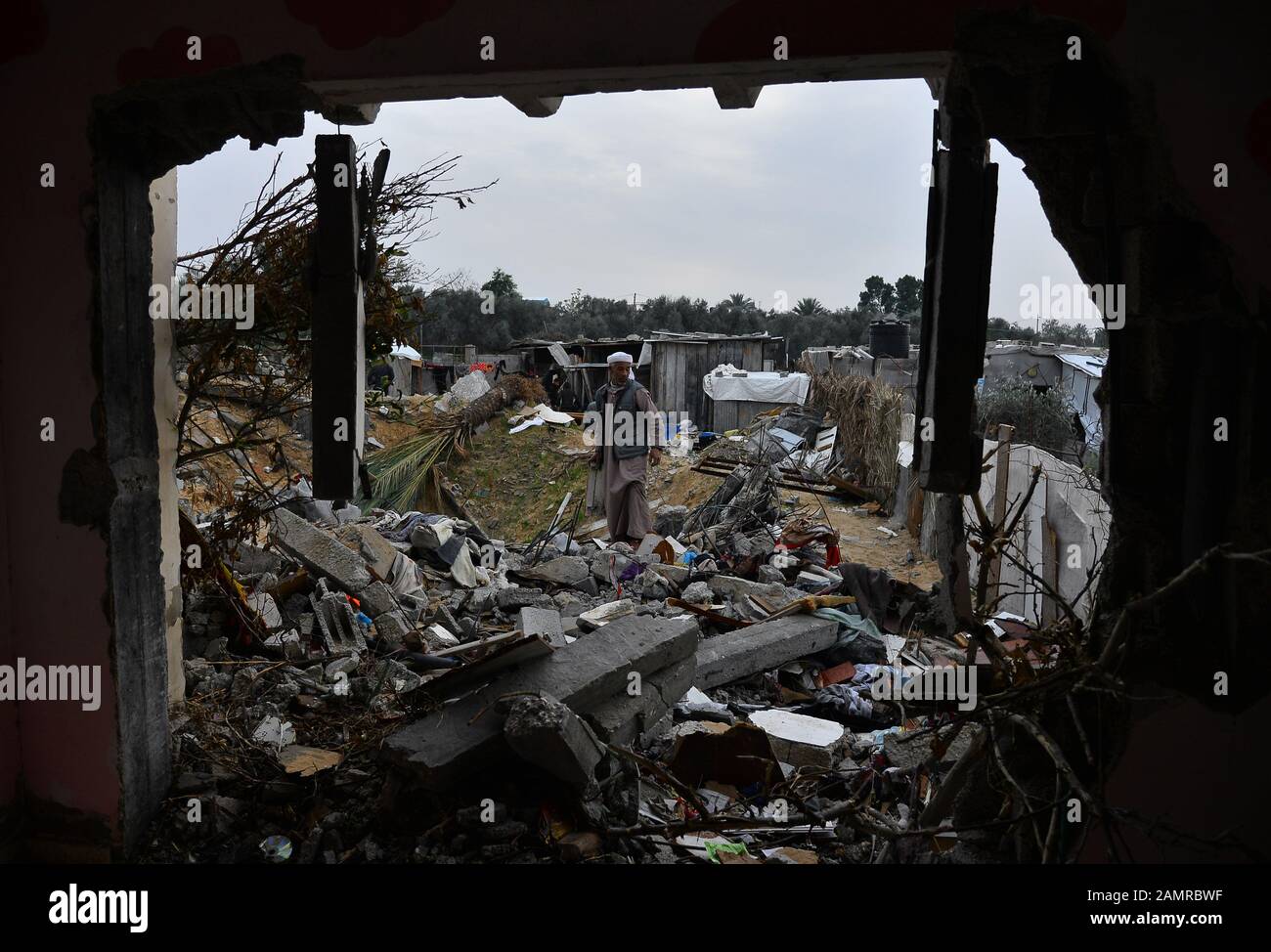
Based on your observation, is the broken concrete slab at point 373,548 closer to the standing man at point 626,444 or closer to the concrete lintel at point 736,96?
the standing man at point 626,444

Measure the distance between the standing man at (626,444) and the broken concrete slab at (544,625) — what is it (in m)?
2.60

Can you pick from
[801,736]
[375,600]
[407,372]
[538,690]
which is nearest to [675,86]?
[538,690]

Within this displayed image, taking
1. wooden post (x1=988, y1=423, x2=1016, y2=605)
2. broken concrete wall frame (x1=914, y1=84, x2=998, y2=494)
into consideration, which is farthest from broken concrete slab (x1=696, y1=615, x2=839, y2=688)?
broken concrete wall frame (x1=914, y1=84, x2=998, y2=494)

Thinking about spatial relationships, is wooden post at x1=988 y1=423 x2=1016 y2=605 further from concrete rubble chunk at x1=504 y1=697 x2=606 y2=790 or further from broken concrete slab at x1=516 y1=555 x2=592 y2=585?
concrete rubble chunk at x1=504 y1=697 x2=606 y2=790

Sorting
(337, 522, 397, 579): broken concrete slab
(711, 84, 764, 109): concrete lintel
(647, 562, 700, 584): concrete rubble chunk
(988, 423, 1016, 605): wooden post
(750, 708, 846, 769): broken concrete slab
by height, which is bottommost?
(750, 708, 846, 769): broken concrete slab

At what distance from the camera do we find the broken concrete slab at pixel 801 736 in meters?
4.80

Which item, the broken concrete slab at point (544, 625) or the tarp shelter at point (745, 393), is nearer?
the broken concrete slab at point (544, 625)

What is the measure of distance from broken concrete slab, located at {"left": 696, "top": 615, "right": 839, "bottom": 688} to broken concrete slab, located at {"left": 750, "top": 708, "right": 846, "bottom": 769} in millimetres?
552

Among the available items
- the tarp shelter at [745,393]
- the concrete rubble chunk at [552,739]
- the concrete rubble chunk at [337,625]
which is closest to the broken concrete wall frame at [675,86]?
the concrete rubble chunk at [552,739]

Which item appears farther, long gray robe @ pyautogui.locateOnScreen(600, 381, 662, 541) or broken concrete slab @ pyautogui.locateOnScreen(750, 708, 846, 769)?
long gray robe @ pyautogui.locateOnScreen(600, 381, 662, 541)

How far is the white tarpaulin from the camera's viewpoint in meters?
19.4

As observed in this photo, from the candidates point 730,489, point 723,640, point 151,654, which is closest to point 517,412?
point 730,489

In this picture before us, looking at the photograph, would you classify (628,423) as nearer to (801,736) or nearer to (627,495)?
(627,495)

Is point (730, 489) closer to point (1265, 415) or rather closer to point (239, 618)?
point (239, 618)
